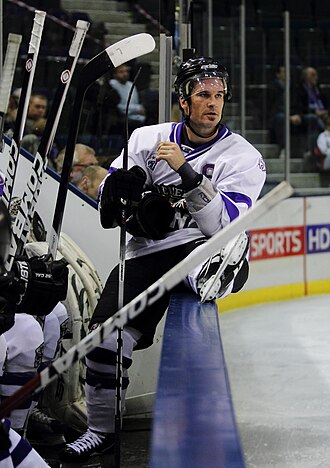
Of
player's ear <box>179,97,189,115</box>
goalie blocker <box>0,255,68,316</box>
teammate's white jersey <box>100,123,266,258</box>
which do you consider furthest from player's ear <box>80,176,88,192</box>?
goalie blocker <box>0,255,68,316</box>

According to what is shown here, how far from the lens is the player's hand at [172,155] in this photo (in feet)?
9.57

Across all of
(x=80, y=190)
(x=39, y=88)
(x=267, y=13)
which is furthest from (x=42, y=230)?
(x=267, y=13)

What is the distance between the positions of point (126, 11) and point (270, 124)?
141 inches

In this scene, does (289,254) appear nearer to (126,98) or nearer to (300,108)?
(300,108)

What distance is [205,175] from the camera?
10.0 feet

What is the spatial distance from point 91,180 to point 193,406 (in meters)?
2.01

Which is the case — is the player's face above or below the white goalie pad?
Answer: above

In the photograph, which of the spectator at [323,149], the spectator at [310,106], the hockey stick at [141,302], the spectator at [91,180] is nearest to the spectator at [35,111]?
the spectator at [91,180]

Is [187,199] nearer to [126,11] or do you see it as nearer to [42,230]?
[42,230]

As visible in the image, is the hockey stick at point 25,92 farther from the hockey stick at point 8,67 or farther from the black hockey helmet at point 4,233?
the black hockey helmet at point 4,233

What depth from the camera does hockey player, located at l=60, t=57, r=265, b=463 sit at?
2904 millimetres

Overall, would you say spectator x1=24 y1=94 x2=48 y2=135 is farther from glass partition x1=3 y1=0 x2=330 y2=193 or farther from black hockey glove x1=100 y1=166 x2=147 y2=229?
black hockey glove x1=100 y1=166 x2=147 y2=229

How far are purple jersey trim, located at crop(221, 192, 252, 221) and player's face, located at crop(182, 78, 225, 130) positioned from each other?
9.8 inches

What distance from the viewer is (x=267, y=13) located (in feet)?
26.9
